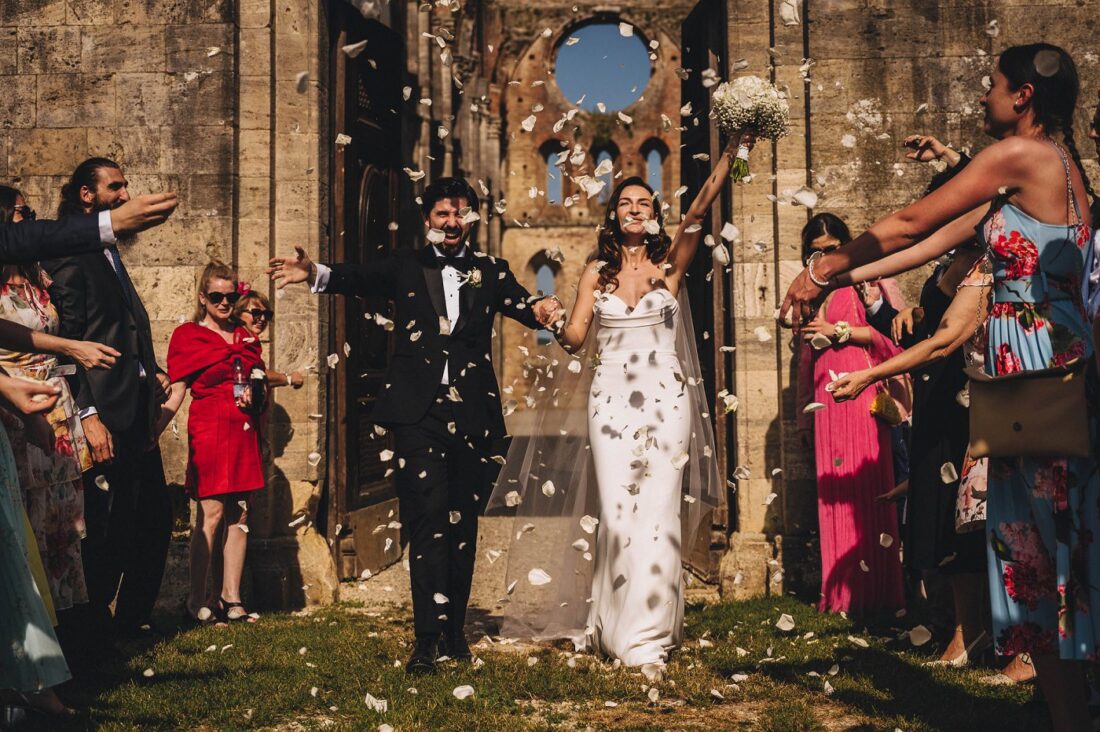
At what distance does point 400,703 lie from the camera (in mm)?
4543

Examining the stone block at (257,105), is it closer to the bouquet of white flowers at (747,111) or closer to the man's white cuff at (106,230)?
the bouquet of white flowers at (747,111)

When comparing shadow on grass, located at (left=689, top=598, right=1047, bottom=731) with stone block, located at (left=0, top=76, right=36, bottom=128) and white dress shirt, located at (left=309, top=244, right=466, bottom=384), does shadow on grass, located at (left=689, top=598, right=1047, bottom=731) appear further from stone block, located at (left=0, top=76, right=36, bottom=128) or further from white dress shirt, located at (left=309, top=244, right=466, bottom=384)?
stone block, located at (left=0, top=76, right=36, bottom=128)

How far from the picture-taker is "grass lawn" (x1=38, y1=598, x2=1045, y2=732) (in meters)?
4.27

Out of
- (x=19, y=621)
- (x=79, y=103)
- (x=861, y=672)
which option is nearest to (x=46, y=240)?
(x=19, y=621)

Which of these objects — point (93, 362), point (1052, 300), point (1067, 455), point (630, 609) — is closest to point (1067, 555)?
point (1067, 455)

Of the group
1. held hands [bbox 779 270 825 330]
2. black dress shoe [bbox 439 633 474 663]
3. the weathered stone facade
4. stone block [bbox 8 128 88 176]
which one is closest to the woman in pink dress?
the weathered stone facade

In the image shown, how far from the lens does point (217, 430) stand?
6672 mm

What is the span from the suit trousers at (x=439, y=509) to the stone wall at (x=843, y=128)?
2.51 m

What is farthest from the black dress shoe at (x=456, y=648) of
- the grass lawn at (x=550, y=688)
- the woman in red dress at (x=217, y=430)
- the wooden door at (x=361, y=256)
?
the wooden door at (x=361, y=256)

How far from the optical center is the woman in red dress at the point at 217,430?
6.66 metres

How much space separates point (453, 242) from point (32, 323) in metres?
2.04

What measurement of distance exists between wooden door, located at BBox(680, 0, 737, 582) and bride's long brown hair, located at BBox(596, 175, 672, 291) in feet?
5.71

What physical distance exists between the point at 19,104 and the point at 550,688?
549 cm

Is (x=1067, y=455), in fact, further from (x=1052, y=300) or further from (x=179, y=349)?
(x=179, y=349)
